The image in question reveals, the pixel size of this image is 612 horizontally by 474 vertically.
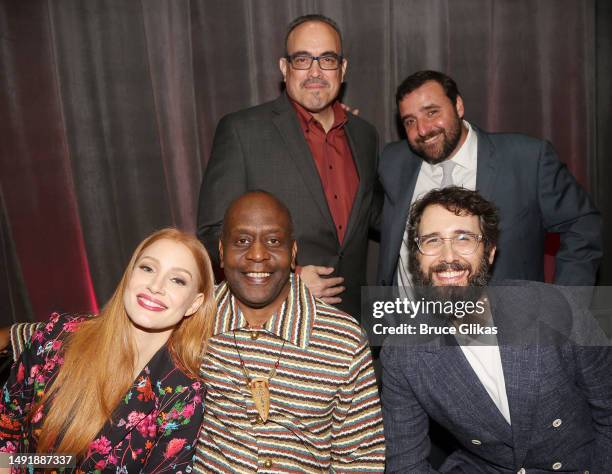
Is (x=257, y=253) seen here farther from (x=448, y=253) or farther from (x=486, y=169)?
(x=486, y=169)

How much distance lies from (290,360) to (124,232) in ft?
6.03

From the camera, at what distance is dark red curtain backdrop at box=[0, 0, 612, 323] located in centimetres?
311

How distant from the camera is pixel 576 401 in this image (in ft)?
5.76

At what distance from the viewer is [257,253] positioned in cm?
183

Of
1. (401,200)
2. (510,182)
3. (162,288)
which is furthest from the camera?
(401,200)

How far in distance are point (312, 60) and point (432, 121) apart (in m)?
0.56

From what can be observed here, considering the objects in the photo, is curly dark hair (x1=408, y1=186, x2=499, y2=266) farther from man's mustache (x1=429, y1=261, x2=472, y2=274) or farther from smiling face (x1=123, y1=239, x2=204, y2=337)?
smiling face (x1=123, y1=239, x2=204, y2=337)

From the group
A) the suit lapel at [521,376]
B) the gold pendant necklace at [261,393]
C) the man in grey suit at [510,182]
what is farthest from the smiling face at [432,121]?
the gold pendant necklace at [261,393]

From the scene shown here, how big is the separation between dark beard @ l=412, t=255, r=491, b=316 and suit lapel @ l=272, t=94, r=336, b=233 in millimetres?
669

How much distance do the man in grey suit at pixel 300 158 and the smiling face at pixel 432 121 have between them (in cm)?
35

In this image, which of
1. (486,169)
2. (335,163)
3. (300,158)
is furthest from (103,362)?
(486,169)

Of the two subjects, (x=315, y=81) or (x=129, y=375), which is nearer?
(x=129, y=375)

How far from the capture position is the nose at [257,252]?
1.82 m

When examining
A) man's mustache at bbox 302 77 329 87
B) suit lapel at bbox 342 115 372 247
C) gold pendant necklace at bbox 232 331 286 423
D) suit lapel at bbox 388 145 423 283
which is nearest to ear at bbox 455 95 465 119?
suit lapel at bbox 388 145 423 283
